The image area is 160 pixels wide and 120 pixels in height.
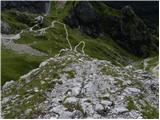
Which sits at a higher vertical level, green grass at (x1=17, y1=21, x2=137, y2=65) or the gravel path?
green grass at (x1=17, y1=21, x2=137, y2=65)

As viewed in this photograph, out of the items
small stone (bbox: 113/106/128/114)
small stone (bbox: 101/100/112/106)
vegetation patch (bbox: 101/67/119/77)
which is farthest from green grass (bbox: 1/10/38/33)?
small stone (bbox: 113/106/128/114)

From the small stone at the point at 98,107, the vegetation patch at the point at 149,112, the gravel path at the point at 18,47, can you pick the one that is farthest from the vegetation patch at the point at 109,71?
the gravel path at the point at 18,47

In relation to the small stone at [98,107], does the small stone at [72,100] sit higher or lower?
higher

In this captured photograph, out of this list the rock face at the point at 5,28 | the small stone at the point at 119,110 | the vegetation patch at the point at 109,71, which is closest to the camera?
the small stone at the point at 119,110

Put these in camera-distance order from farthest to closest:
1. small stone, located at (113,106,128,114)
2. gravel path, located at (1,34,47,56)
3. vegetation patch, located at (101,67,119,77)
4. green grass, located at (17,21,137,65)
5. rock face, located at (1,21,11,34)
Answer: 1. rock face, located at (1,21,11,34)
2. green grass, located at (17,21,137,65)
3. gravel path, located at (1,34,47,56)
4. vegetation patch, located at (101,67,119,77)
5. small stone, located at (113,106,128,114)

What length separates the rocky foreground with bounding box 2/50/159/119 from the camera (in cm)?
3085

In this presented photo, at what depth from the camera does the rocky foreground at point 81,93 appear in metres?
30.9

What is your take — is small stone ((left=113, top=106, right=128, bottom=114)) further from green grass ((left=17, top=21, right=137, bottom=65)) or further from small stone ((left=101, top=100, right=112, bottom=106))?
green grass ((left=17, top=21, right=137, bottom=65))

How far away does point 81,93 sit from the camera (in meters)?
33.3

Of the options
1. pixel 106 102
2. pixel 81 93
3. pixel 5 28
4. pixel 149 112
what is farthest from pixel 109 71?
pixel 5 28

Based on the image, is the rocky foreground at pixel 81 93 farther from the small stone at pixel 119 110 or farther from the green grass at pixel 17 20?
the green grass at pixel 17 20

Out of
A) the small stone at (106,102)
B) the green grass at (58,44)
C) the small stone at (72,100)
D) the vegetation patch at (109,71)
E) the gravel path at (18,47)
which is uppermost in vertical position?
the green grass at (58,44)

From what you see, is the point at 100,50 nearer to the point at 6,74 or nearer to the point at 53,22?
the point at 53,22

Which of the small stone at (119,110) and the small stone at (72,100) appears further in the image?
the small stone at (72,100)
